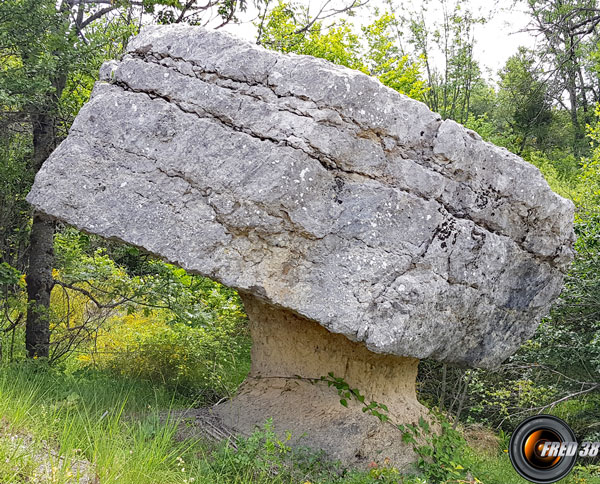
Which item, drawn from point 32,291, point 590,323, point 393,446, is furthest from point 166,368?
point 590,323

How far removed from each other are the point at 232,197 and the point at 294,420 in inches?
78.5

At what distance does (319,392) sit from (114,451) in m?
2.00

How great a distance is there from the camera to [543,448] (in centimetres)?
418

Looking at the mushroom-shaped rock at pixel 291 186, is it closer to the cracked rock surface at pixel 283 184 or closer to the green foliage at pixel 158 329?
the cracked rock surface at pixel 283 184

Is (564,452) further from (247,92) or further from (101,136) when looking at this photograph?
(101,136)

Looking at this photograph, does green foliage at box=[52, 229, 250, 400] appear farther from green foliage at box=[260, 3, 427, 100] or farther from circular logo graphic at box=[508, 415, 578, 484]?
green foliage at box=[260, 3, 427, 100]

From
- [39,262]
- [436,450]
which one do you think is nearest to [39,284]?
[39,262]

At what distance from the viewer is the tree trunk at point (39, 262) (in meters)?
5.88

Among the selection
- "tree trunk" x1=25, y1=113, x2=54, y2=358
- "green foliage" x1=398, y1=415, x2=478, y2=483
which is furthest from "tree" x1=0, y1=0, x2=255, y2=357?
"green foliage" x1=398, y1=415, x2=478, y2=483

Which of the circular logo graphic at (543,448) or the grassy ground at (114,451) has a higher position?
the circular logo graphic at (543,448)

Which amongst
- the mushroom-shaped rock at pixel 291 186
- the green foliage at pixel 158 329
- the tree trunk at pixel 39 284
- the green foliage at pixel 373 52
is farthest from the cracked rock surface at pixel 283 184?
the green foliage at pixel 373 52

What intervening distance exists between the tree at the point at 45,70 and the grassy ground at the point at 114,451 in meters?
1.43

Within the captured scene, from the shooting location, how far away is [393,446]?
4.52 meters

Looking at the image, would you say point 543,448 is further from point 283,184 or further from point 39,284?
point 39,284
